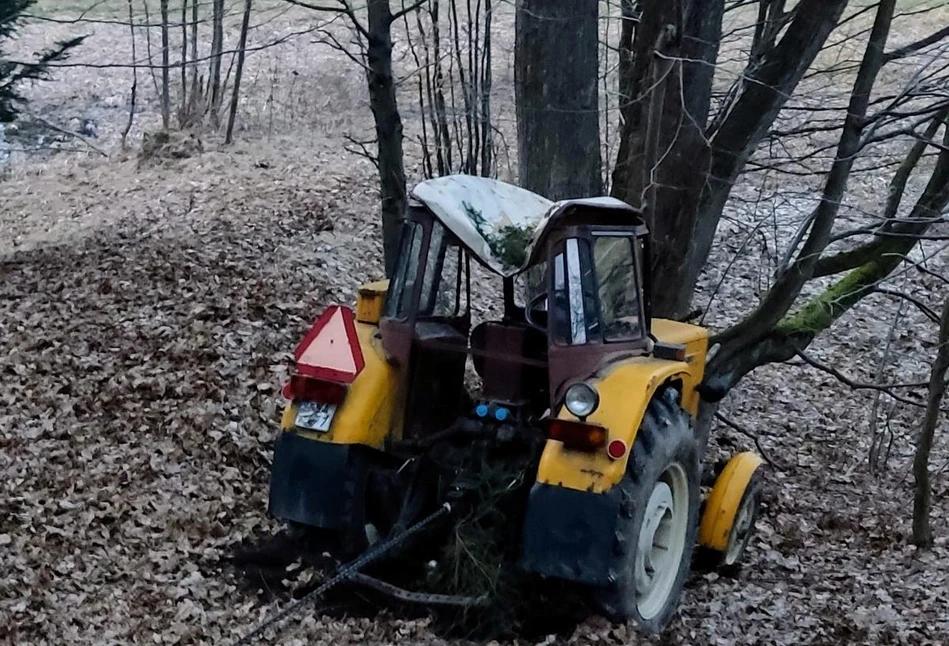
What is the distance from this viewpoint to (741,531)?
6.23 m

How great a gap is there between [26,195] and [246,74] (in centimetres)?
684

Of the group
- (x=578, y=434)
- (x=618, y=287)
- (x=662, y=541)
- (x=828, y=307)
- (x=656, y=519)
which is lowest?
(x=662, y=541)

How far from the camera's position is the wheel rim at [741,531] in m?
6.06

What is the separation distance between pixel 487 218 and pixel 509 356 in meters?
0.68

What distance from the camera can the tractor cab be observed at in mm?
4930

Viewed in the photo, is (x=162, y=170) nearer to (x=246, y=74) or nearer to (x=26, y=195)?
(x=26, y=195)

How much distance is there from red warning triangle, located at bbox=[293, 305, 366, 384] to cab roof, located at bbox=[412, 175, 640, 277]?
656 millimetres

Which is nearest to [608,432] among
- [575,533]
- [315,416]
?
[575,533]

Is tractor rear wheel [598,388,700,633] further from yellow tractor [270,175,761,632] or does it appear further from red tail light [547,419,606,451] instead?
red tail light [547,419,606,451]

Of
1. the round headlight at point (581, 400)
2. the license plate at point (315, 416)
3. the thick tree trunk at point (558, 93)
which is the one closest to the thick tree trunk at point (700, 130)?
the thick tree trunk at point (558, 93)

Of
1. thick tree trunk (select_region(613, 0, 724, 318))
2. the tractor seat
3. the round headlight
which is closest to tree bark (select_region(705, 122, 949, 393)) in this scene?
thick tree trunk (select_region(613, 0, 724, 318))

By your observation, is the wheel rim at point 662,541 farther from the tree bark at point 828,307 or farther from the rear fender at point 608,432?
the tree bark at point 828,307

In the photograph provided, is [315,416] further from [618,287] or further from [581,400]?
[618,287]

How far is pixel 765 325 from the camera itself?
24.0ft
